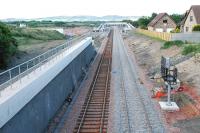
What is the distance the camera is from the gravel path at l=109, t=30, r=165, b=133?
20.3 meters

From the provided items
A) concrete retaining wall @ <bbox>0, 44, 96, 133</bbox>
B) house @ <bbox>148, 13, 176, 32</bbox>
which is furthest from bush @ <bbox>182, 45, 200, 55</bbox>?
house @ <bbox>148, 13, 176, 32</bbox>

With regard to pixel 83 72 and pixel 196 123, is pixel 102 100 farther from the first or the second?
pixel 83 72

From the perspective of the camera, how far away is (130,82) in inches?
1344

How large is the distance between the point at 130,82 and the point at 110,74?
4.83 meters

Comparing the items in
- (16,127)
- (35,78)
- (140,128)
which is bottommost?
(140,128)

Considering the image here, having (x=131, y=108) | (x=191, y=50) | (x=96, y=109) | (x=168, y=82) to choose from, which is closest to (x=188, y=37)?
(x=191, y=50)

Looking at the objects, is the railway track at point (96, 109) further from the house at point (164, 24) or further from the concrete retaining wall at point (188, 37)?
the house at point (164, 24)

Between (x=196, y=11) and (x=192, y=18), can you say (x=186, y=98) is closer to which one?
(x=196, y=11)

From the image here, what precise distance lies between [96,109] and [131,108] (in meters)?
2.22

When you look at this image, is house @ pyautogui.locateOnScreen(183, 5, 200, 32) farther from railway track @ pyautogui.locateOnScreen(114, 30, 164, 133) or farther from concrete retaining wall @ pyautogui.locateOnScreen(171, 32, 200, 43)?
railway track @ pyautogui.locateOnScreen(114, 30, 164, 133)

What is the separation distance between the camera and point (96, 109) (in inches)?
955

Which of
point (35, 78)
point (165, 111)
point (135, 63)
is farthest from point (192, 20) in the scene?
point (35, 78)

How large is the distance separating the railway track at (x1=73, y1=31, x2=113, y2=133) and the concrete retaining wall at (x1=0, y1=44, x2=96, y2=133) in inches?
64.3

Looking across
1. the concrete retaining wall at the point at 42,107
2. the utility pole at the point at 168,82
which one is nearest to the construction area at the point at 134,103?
the utility pole at the point at 168,82
